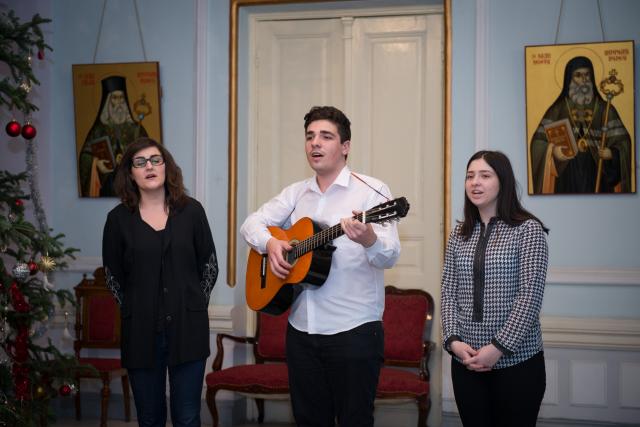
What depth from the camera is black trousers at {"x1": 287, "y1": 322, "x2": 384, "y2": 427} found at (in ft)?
9.21

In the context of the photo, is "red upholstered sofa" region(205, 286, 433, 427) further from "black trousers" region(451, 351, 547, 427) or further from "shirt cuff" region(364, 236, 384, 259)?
"shirt cuff" region(364, 236, 384, 259)

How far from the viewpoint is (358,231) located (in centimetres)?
269

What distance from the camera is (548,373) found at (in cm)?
497

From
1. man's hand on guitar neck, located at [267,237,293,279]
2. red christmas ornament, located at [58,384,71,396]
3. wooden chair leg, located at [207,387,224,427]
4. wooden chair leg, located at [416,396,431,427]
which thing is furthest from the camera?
wooden chair leg, located at [207,387,224,427]

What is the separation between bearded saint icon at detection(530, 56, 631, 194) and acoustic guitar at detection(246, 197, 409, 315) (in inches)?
93.1

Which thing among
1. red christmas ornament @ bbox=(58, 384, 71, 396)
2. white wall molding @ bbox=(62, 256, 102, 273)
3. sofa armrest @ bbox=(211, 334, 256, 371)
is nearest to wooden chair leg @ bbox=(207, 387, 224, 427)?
sofa armrest @ bbox=(211, 334, 256, 371)

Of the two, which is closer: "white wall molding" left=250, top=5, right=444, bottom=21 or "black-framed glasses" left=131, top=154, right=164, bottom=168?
"black-framed glasses" left=131, top=154, right=164, bottom=168

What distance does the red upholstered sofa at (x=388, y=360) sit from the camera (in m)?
4.74

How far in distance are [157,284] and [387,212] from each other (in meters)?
1.04

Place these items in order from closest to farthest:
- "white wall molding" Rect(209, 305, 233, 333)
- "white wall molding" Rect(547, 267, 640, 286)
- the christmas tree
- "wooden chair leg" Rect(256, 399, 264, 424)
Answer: the christmas tree
"white wall molding" Rect(547, 267, 640, 286)
"white wall molding" Rect(209, 305, 233, 333)
"wooden chair leg" Rect(256, 399, 264, 424)

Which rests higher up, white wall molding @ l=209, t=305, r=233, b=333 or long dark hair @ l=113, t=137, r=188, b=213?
long dark hair @ l=113, t=137, r=188, b=213

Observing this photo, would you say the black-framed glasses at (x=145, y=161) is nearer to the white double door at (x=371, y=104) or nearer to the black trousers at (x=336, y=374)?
the black trousers at (x=336, y=374)

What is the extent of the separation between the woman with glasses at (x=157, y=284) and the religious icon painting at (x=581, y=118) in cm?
260

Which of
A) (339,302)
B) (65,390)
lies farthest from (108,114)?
(339,302)
